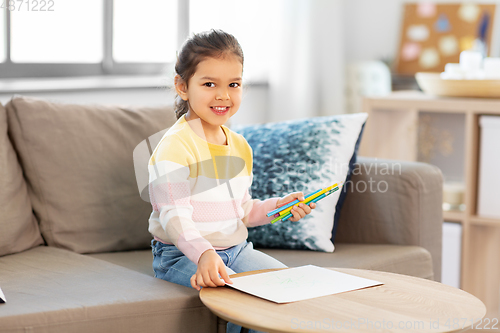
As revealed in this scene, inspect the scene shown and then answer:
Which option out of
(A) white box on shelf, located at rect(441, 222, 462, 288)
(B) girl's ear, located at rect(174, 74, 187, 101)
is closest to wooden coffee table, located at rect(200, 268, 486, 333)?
(B) girl's ear, located at rect(174, 74, 187, 101)

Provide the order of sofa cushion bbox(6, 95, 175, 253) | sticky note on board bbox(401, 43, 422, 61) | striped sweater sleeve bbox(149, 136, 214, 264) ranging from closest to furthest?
1. striped sweater sleeve bbox(149, 136, 214, 264)
2. sofa cushion bbox(6, 95, 175, 253)
3. sticky note on board bbox(401, 43, 422, 61)

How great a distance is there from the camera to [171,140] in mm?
1195

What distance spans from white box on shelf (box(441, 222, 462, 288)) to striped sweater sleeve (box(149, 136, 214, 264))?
1248mm

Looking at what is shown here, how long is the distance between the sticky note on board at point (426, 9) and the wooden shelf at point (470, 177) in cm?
72

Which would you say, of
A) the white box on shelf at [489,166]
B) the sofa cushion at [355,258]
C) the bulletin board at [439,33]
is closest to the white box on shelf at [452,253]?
the white box on shelf at [489,166]

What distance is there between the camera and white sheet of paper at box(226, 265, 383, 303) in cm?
98

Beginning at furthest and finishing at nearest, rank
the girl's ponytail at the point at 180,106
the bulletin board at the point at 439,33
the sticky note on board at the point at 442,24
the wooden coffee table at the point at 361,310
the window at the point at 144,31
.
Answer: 1. the sticky note on board at the point at 442,24
2. the bulletin board at the point at 439,33
3. the window at the point at 144,31
4. the girl's ponytail at the point at 180,106
5. the wooden coffee table at the point at 361,310

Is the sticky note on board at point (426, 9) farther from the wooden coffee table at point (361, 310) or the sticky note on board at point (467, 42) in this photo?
the wooden coffee table at point (361, 310)

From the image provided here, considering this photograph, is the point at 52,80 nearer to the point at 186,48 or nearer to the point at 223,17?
the point at 223,17

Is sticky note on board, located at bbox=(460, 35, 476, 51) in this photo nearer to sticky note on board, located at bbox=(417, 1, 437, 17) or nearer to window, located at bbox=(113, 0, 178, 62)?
sticky note on board, located at bbox=(417, 1, 437, 17)

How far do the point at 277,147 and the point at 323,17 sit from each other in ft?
5.00

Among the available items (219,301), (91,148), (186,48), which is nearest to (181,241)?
(219,301)

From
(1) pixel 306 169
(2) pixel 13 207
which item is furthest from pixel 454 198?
(2) pixel 13 207

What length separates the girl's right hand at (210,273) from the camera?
3.34ft
